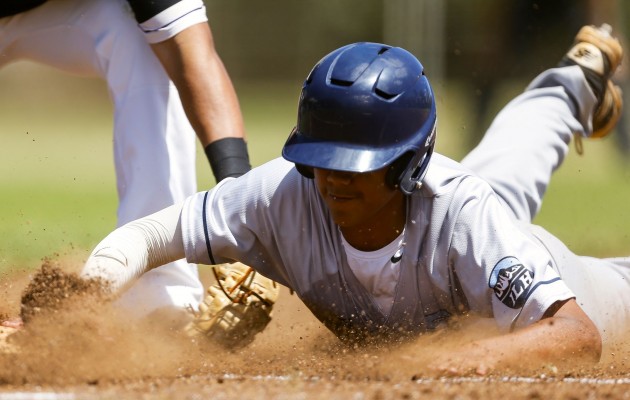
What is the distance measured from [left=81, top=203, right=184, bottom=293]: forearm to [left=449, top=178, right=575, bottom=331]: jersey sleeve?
92cm

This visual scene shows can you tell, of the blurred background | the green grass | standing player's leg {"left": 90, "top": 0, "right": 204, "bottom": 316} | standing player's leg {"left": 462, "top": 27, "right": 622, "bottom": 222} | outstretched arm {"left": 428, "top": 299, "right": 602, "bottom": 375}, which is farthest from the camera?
the blurred background

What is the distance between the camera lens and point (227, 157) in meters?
3.76

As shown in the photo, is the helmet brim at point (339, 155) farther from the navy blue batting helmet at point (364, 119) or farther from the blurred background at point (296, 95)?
the blurred background at point (296, 95)

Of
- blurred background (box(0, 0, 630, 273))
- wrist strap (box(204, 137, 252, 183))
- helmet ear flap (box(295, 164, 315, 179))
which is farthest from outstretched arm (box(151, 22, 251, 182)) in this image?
blurred background (box(0, 0, 630, 273))

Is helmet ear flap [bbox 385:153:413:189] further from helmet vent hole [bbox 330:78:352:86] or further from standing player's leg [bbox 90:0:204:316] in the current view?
standing player's leg [bbox 90:0:204:316]

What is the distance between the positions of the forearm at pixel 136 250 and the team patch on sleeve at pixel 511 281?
3.39ft

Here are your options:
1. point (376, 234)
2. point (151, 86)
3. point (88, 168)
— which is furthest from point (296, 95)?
point (376, 234)

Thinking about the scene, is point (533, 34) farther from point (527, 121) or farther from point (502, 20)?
point (527, 121)

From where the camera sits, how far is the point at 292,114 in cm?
1518

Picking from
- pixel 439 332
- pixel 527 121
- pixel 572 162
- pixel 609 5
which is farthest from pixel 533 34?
pixel 439 332

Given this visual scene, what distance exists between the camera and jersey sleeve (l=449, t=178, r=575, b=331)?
9.65 feet

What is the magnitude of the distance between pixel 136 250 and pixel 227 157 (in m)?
0.74

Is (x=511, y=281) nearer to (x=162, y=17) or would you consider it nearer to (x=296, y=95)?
(x=162, y=17)

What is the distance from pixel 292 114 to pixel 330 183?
1224 centimetres
